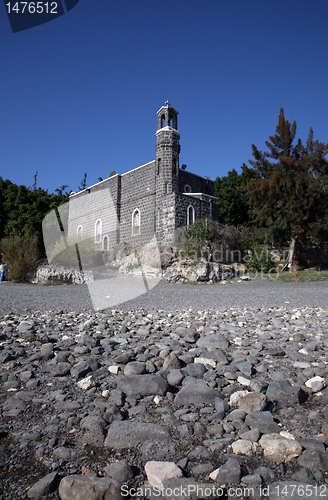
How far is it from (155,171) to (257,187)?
735cm

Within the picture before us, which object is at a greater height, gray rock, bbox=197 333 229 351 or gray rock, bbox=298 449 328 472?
gray rock, bbox=197 333 229 351

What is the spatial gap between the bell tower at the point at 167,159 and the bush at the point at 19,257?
9213 mm

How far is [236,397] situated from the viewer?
2400mm

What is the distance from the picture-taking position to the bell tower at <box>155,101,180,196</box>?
20.5 meters

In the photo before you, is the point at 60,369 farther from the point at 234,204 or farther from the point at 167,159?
the point at 234,204

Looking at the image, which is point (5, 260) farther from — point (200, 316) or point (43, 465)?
point (43, 465)

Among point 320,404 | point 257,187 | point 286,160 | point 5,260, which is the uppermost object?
point 286,160

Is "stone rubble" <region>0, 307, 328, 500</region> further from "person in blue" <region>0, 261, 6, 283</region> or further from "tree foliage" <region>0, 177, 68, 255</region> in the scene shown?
"tree foliage" <region>0, 177, 68, 255</region>

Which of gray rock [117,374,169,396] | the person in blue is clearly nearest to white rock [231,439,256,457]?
gray rock [117,374,169,396]

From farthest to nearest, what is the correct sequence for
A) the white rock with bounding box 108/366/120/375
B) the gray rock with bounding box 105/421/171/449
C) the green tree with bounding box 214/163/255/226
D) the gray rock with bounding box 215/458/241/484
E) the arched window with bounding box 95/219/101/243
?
the green tree with bounding box 214/163/255/226 < the arched window with bounding box 95/219/101/243 < the white rock with bounding box 108/366/120/375 < the gray rock with bounding box 105/421/171/449 < the gray rock with bounding box 215/458/241/484

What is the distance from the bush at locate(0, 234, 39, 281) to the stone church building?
3059 mm

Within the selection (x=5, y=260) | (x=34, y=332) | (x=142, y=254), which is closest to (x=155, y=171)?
(x=142, y=254)

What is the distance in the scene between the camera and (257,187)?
17844 millimetres

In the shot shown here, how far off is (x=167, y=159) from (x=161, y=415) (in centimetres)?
1980
